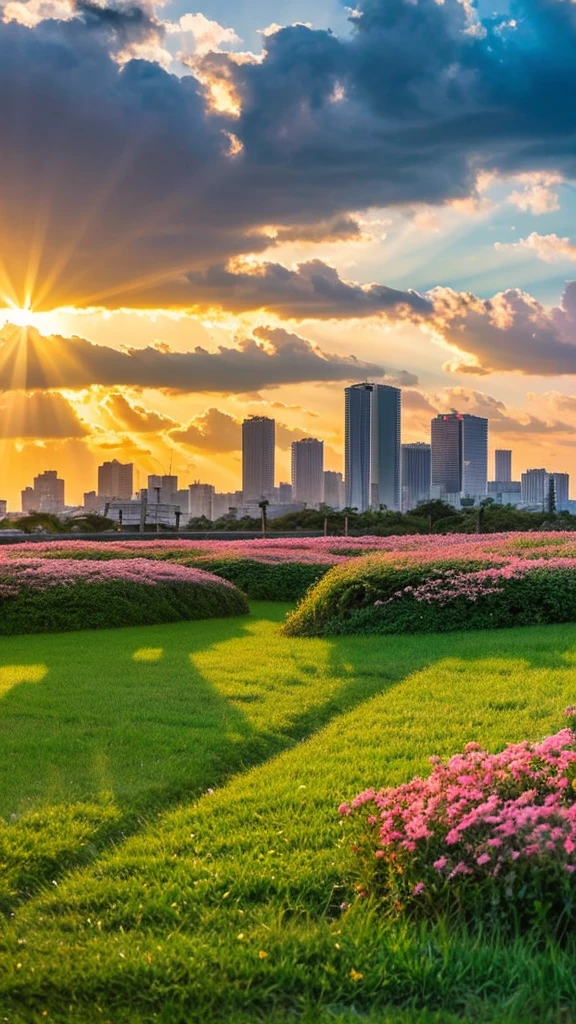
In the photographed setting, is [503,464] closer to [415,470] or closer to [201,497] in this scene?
[415,470]

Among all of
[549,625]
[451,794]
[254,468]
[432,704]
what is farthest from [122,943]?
[254,468]

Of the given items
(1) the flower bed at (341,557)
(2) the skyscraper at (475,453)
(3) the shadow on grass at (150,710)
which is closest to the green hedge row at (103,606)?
(3) the shadow on grass at (150,710)

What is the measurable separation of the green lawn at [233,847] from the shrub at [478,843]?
0.14 meters

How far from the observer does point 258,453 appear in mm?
91250

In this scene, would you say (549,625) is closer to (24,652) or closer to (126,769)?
(24,652)

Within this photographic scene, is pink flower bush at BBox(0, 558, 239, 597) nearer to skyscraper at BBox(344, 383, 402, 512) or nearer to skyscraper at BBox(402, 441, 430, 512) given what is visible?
skyscraper at BBox(344, 383, 402, 512)

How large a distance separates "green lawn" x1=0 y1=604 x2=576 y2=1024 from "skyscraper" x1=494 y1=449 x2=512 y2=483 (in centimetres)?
10376

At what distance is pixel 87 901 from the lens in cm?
390

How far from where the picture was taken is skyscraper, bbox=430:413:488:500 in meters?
95.6

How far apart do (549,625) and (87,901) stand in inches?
397

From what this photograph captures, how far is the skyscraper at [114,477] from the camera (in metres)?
85.0

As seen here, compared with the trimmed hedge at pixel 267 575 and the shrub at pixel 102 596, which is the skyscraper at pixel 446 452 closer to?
the trimmed hedge at pixel 267 575

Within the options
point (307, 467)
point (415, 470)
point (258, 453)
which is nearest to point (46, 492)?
point (258, 453)

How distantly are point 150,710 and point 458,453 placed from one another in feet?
303
